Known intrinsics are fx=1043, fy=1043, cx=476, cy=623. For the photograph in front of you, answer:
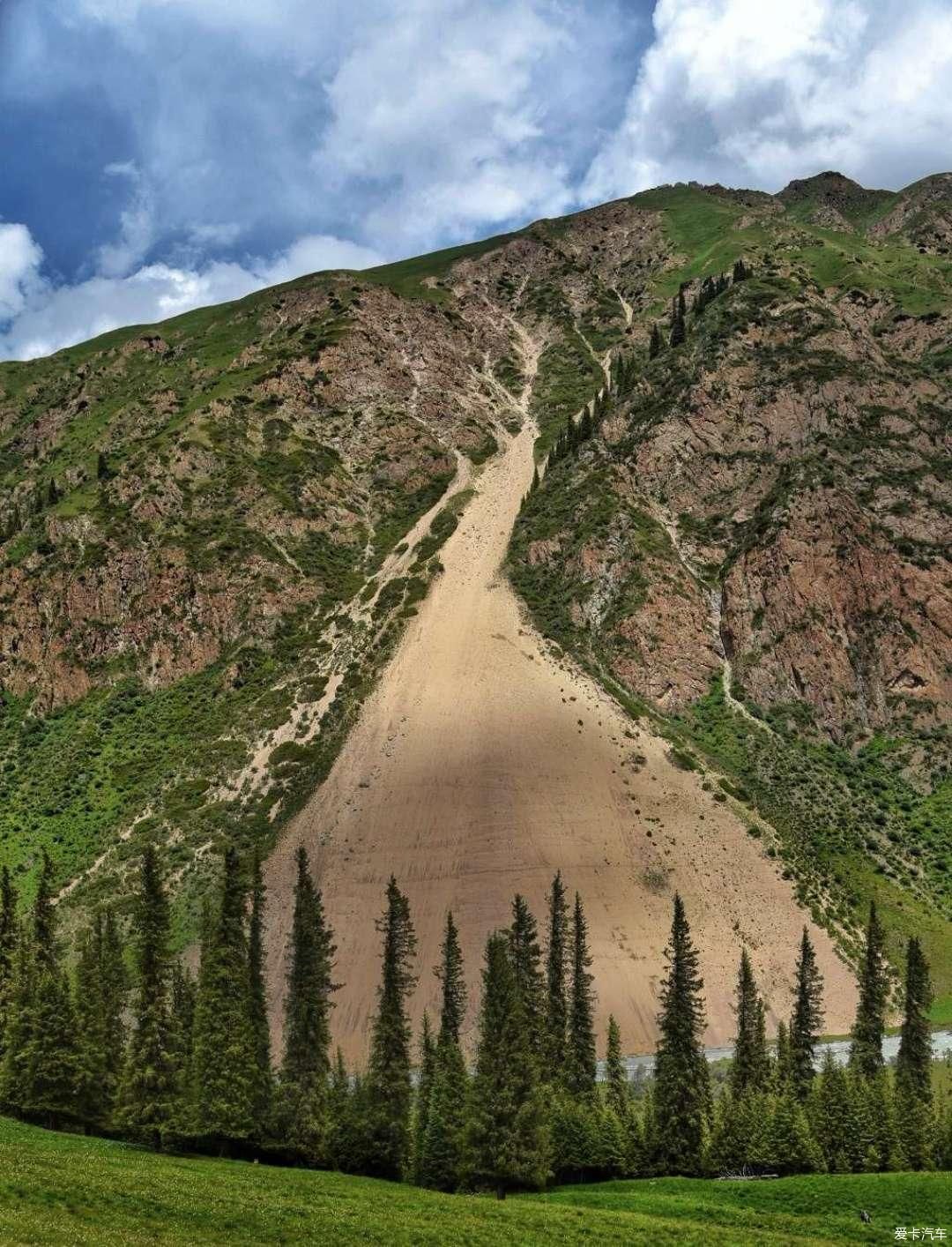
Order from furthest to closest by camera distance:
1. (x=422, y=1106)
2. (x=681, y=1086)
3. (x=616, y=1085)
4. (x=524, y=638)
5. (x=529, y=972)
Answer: (x=524, y=638)
(x=529, y=972)
(x=616, y=1085)
(x=422, y=1106)
(x=681, y=1086)

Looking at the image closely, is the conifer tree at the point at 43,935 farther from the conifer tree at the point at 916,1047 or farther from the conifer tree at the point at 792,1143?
the conifer tree at the point at 916,1047

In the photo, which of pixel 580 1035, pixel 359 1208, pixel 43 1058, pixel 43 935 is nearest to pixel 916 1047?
pixel 580 1035

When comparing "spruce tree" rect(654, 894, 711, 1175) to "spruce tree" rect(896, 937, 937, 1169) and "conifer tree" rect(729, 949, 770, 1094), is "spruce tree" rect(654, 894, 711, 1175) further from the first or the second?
"spruce tree" rect(896, 937, 937, 1169)

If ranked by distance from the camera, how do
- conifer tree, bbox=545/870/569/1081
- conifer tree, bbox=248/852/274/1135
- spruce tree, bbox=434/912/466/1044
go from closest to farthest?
conifer tree, bbox=248/852/274/1135 → spruce tree, bbox=434/912/466/1044 → conifer tree, bbox=545/870/569/1081

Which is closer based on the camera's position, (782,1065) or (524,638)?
(782,1065)

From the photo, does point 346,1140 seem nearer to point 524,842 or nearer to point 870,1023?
point 870,1023

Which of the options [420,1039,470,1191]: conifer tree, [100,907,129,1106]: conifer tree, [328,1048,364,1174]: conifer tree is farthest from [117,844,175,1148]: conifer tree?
[420,1039,470,1191]: conifer tree
